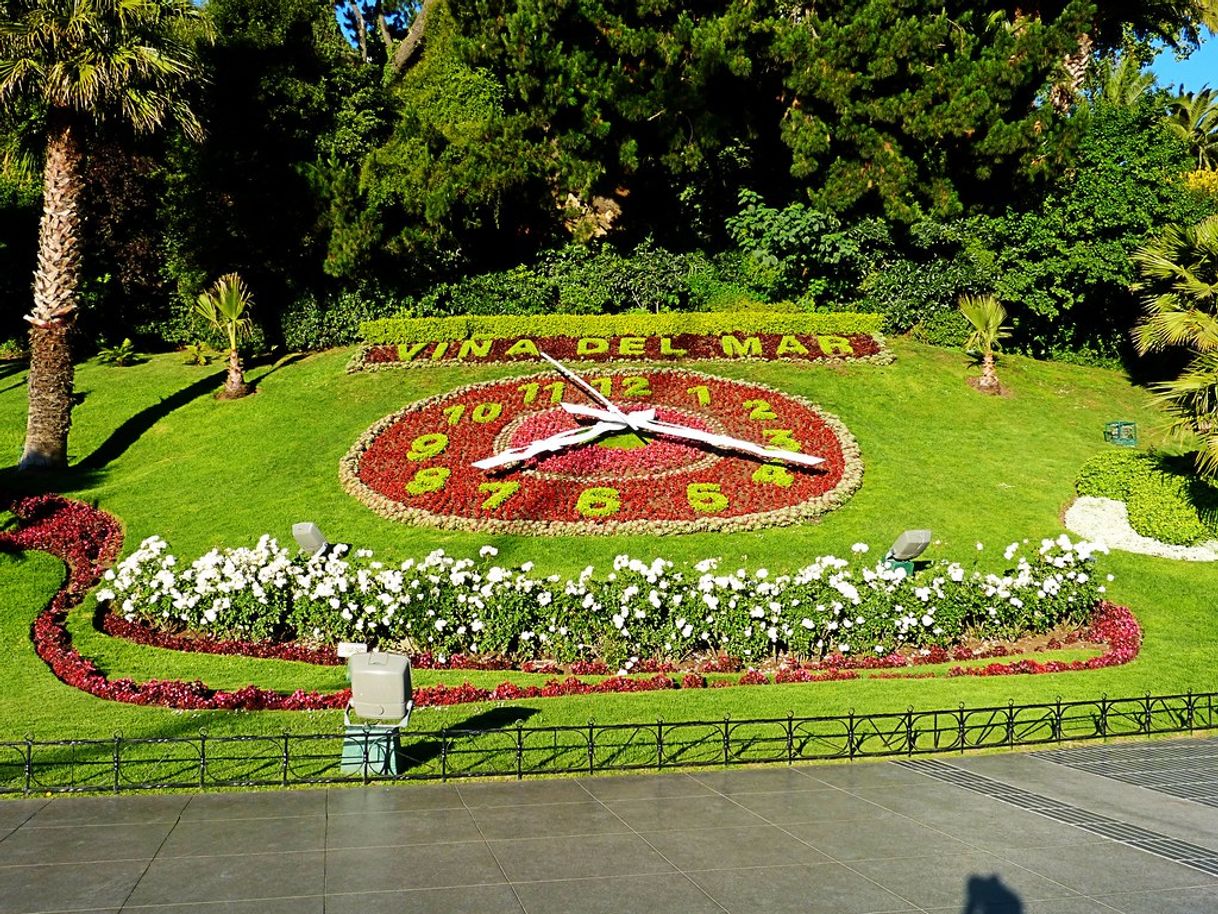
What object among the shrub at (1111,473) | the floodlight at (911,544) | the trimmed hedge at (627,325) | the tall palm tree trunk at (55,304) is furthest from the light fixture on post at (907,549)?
the tall palm tree trunk at (55,304)

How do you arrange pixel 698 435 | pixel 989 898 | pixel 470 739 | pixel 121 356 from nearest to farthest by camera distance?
pixel 989 898 → pixel 470 739 → pixel 698 435 → pixel 121 356

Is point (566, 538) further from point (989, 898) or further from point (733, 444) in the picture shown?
point (989, 898)

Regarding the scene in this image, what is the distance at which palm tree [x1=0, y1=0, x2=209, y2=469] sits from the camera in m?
23.6

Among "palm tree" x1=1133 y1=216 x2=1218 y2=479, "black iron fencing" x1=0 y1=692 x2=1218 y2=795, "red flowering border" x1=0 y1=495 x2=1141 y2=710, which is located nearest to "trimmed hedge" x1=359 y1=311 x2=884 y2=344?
"palm tree" x1=1133 y1=216 x2=1218 y2=479

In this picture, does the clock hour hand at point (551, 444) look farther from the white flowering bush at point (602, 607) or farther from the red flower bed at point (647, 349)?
the red flower bed at point (647, 349)

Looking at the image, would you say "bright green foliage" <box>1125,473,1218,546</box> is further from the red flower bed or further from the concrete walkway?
the concrete walkway

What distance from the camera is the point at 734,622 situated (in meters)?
16.1

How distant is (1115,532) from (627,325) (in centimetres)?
1501

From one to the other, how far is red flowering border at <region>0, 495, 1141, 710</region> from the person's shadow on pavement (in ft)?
23.7

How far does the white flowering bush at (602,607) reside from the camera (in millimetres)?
16062

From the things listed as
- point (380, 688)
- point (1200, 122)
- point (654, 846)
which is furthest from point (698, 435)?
point (1200, 122)

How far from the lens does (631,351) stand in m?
29.8

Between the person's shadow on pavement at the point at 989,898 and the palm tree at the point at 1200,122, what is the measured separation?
48853 millimetres

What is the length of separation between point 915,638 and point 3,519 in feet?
58.7
